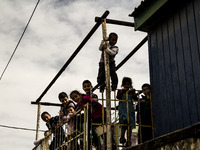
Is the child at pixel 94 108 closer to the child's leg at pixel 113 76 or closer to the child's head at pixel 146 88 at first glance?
the child's leg at pixel 113 76

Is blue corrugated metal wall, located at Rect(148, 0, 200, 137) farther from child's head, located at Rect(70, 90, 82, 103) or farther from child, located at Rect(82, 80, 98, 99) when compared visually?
child's head, located at Rect(70, 90, 82, 103)

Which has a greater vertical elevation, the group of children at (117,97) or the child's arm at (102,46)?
the child's arm at (102,46)

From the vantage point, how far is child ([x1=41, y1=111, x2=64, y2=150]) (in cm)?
898

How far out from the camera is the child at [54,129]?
898cm

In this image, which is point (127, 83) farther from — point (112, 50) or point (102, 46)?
point (102, 46)

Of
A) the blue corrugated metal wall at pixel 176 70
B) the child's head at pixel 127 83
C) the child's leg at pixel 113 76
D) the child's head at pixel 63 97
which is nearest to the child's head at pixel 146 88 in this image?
the blue corrugated metal wall at pixel 176 70

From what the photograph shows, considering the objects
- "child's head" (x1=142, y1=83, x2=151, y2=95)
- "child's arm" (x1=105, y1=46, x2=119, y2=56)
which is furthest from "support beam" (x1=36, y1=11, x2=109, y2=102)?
"child's head" (x1=142, y1=83, x2=151, y2=95)

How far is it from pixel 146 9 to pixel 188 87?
2074 mm

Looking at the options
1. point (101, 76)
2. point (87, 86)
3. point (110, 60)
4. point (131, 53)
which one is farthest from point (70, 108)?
point (131, 53)

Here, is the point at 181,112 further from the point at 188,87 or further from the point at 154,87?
the point at 154,87

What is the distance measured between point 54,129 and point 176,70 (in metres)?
3.85

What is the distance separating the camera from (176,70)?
7.00m

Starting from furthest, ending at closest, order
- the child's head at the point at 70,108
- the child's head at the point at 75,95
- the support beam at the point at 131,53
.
→ 1. the support beam at the point at 131,53
2. the child's head at the point at 70,108
3. the child's head at the point at 75,95

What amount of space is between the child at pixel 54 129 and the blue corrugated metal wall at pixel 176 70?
255cm
